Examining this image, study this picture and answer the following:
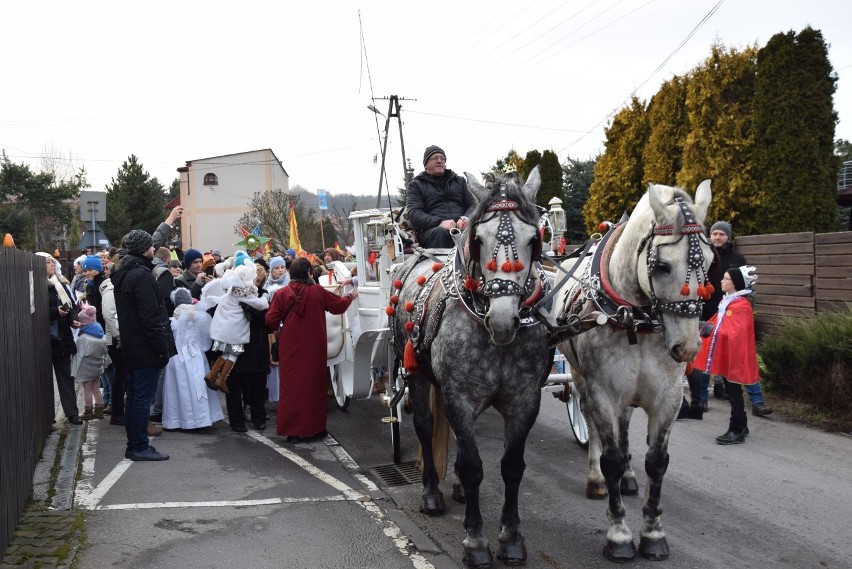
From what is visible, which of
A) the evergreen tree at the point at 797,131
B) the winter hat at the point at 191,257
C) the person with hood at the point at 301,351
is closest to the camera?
the person with hood at the point at 301,351

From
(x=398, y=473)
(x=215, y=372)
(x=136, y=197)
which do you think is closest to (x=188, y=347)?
(x=215, y=372)

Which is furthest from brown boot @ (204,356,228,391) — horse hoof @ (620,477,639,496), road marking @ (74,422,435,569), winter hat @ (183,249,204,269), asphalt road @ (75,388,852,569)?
horse hoof @ (620,477,639,496)

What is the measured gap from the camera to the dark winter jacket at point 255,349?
317 inches

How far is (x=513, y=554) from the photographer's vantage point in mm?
4301

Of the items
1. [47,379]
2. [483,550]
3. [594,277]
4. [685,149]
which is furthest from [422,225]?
[685,149]

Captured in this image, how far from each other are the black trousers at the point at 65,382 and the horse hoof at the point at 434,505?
4733mm

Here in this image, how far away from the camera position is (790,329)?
29.0 ft

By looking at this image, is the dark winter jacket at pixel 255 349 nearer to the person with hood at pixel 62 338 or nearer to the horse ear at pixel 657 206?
the person with hood at pixel 62 338

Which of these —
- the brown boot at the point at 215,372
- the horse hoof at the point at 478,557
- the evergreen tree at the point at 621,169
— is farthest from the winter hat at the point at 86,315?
the evergreen tree at the point at 621,169

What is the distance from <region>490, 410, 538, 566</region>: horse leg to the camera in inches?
169

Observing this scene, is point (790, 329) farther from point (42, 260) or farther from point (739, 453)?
point (42, 260)

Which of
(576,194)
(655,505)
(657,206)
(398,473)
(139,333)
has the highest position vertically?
(576,194)

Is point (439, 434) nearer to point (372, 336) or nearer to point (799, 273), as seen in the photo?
point (372, 336)

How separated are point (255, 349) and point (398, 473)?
2.58 meters
